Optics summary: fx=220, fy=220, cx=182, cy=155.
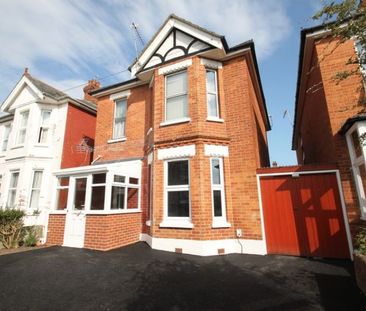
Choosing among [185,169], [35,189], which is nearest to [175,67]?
[185,169]

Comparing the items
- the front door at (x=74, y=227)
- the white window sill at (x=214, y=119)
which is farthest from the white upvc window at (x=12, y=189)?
the white window sill at (x=214, y=119)

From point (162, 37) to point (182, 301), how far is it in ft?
32.4

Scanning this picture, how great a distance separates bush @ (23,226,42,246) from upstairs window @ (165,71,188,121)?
792 centimetres

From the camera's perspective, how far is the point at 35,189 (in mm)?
11641

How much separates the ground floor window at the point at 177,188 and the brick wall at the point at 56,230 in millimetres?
4448

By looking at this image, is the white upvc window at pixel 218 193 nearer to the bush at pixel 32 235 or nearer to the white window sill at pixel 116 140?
the white window sill at pixel 116 140

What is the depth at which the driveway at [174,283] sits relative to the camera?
157 inches

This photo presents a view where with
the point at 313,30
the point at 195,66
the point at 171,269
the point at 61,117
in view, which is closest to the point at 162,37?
the point at 195,66

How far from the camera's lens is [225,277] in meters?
5.25

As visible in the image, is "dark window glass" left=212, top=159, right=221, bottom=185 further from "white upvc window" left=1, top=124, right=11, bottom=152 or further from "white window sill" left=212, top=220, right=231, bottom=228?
"white upvc window" left=1, top=124, right=11, bottom=152

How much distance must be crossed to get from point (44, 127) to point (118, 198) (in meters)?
7.29

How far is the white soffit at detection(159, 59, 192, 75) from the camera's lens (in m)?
8.96

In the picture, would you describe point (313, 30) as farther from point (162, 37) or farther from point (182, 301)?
point (182, 301)

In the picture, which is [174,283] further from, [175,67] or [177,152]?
[175,67]
